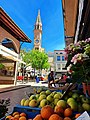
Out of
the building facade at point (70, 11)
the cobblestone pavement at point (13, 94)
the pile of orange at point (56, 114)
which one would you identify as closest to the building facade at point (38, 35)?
the cobblestone pavement at point (13, 94)

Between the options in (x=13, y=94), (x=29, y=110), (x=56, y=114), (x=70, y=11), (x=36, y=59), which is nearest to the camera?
(x=56, y=114)

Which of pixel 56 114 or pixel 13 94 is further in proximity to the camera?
pixel 13 94

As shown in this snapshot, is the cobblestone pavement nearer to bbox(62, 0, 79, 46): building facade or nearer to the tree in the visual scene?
bbox(62, 0, 79, 46): building facade

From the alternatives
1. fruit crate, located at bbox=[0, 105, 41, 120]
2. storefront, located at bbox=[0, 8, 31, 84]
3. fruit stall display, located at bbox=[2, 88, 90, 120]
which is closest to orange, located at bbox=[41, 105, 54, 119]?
fruit stall display, located at bbox=[2, 88, 90, 120]

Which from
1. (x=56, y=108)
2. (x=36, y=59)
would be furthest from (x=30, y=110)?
(x=36, y=59)

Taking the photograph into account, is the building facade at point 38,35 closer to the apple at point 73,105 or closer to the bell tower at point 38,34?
the bell tower at point 38,34

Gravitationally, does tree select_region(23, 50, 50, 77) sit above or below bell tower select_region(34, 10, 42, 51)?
below

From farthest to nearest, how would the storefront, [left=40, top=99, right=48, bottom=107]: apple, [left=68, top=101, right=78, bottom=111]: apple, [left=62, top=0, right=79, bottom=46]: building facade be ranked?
1. the storefront
2. [left=62, top=0, right=79, bottom=46]: building facade
3. [left=40, top=99, right=48, bottom=107]: apple
4. [left=68, top=101, right=78, bottom=111]: apple

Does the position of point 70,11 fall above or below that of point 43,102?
above

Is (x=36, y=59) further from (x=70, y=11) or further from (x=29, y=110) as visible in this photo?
(x=29, y=110)

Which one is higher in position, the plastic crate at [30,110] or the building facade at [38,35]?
the building facade at [38,35]

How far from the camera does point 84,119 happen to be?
98 cm

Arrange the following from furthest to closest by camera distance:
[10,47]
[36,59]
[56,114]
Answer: [36,59], [10,47], [56,114]

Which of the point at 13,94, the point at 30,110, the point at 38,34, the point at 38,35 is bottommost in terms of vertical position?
the point at 13,94
